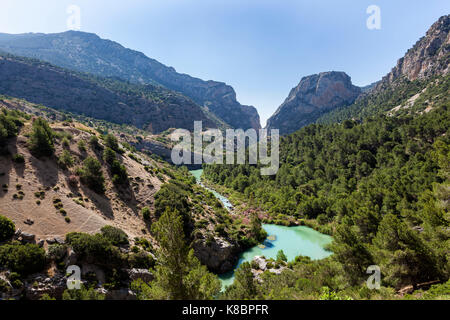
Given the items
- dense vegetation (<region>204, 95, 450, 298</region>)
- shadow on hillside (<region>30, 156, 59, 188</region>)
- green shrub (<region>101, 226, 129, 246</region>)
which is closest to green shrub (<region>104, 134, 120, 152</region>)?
shadow on hillside (<region>30, 156, 59, 188</region>)

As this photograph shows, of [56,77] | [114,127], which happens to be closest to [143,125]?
[114,127]

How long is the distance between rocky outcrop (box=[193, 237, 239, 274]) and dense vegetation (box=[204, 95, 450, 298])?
1402 cm

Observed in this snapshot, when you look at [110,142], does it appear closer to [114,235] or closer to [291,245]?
[114,235]

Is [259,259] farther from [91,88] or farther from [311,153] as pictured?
[91,88]

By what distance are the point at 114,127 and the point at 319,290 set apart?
178486 millimetres

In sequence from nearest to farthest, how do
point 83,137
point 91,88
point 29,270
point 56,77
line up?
point 29,270
point 83,137
point 56,77
point 91,88

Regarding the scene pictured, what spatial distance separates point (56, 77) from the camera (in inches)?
7215

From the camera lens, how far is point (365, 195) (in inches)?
2295

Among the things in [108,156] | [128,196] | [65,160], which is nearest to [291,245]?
[128,196]

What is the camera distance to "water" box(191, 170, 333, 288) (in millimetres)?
47469

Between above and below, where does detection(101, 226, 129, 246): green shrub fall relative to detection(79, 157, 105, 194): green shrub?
below

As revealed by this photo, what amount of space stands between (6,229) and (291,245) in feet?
184

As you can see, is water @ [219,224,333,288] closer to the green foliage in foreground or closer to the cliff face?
the green foliage in foreground

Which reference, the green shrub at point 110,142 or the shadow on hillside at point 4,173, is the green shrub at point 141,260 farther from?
the green shrub at point 110,142
